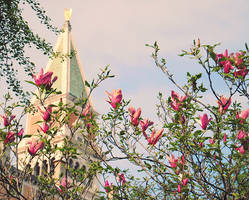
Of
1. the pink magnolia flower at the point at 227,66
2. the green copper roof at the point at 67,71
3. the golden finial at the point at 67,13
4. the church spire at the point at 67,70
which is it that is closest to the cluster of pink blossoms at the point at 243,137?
the pink magnolia flower at the point at 227,66

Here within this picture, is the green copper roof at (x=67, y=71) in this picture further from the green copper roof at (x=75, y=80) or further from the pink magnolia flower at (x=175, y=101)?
the pink magnolia flower at (x=175, y=101)

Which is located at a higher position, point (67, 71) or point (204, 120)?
point (67, 71)

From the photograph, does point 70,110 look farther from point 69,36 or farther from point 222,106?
point 69,36

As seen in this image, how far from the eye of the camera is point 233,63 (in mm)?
3957

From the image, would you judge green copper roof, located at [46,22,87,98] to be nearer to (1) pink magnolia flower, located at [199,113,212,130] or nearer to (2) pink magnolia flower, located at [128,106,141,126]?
(2) pink magnolia flower, located at [128,106,141,126]

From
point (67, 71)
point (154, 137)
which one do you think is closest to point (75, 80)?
point (67, 71)

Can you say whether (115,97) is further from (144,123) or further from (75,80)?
(75,80)

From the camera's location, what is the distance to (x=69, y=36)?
153ft

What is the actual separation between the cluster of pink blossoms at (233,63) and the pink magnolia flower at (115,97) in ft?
3.95

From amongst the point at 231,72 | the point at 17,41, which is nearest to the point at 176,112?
the point at 231,72

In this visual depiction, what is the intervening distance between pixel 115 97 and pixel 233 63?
1.42m

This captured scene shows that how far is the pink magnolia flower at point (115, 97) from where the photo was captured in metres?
3.98

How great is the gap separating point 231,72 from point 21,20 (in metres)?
7.73

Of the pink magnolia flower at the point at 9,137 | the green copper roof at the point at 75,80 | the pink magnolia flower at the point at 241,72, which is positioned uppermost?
the green copper roof at the point at 75,80
